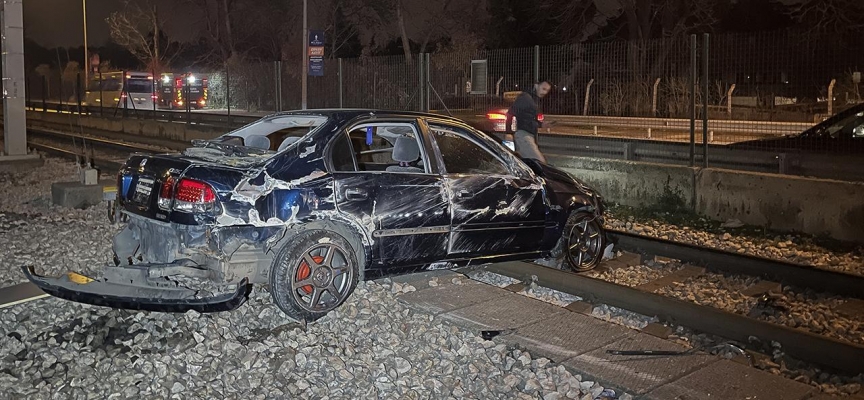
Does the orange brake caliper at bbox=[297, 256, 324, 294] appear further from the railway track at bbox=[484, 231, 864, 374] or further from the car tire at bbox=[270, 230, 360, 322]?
the railway track at bbox=[484, 231, 864, 374]

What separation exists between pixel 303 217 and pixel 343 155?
2.41 ft

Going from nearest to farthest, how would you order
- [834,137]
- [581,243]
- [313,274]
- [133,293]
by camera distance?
[133,293] → [313,274] → [581,243] → [834,137]

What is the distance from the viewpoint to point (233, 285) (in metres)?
6.24

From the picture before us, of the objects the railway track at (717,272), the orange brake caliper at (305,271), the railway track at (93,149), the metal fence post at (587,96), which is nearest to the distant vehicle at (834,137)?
the railway track at (717,272)

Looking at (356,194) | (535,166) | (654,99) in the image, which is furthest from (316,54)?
(356,194)

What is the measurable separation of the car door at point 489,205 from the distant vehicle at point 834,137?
700cm

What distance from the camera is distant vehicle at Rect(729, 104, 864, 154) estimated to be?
12805 mm

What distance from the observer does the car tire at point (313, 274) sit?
6207 mm

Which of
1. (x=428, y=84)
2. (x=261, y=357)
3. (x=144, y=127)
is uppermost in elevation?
(x=428, y=84)

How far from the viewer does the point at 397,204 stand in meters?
6.77

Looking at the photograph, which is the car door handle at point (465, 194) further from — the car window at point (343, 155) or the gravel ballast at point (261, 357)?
the gravel ballast at point (261, 357)

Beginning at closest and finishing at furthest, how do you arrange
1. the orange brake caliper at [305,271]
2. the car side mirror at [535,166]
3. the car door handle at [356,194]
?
→ 1. the orange brake caliper at [305,271]
2. the car door handle at [356,194]
3. the car side mirror at [535,166]

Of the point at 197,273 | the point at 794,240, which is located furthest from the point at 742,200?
the point at 197,273

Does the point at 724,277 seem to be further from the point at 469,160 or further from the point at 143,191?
the point at 143,191
